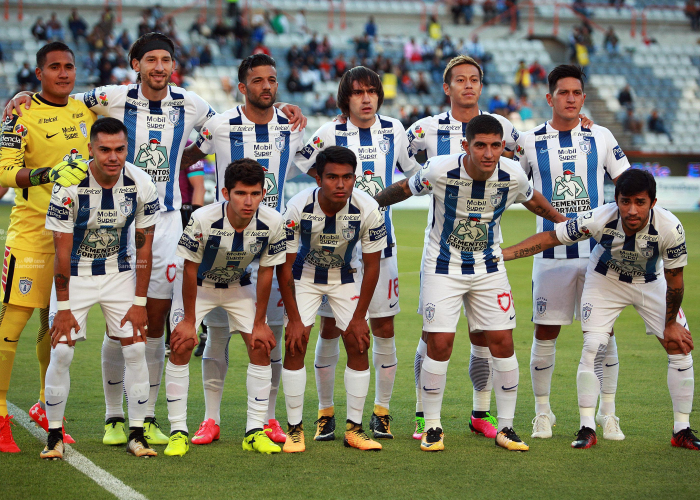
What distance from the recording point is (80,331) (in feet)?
16.7

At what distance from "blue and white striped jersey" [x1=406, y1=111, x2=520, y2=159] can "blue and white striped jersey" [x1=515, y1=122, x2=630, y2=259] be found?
149mm

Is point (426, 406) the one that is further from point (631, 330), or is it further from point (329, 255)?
point (631, 330)

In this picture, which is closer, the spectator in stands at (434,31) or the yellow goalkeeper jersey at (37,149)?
the yellow goalkeeper jersey at (37,149)

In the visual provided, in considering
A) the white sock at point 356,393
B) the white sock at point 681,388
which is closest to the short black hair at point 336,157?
the white sock at point 356,393

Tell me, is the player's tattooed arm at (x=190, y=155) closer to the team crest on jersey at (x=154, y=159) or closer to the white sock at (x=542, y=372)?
the team crest on jersey at (x=154, y=159)

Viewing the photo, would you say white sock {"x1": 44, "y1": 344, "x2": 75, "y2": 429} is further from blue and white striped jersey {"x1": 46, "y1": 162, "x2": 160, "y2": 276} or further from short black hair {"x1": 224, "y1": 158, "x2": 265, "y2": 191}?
short black hair {"x1": 224, "y1": 158, "x2": 265, "y2": 191}

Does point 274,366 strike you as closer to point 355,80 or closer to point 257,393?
point 257,393

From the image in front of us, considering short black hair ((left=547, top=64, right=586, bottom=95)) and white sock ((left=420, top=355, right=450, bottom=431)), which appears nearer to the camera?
white sock ((left=420, top=355, right=450, bottom=431))

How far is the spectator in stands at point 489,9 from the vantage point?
34.2m

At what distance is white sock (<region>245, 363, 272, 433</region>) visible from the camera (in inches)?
208

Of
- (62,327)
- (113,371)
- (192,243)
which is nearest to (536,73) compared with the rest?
(192,243)

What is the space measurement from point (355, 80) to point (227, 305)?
1814 mm

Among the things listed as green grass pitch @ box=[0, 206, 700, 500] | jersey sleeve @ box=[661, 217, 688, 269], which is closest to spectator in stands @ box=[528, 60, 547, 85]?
green grass pitch @ box=[0, 206, 700, 500]

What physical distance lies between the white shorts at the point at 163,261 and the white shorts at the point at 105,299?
1.18 feet
